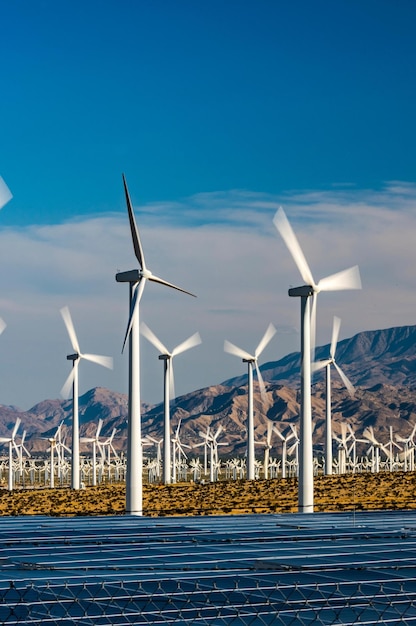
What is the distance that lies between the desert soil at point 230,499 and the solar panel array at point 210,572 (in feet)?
91.4

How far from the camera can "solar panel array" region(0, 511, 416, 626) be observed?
2619 centimetres

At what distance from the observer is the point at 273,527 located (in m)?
50.1

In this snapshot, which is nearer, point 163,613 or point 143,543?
point 163,613

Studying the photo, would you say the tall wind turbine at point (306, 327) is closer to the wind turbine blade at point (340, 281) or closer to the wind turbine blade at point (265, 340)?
the wind turbine blade at point (340, 281)

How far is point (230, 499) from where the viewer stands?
104000 millimetres

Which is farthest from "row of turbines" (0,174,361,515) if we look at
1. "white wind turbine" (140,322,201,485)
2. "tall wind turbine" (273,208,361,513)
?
"white wind turbine" (140,322,201,485)

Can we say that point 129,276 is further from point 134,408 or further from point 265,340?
point 265,340

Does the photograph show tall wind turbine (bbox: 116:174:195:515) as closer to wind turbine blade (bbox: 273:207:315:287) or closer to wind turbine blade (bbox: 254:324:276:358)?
wind turbine blade (bbox: 273:207:315:287)

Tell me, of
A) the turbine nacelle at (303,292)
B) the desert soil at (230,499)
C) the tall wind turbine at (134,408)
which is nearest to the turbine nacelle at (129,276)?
the tall wind turbine at (134,408)

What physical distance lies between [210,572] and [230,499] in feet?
232

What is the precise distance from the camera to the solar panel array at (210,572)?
85.9 ft

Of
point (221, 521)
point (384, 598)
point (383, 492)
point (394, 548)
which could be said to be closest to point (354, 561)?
point (394, 548)

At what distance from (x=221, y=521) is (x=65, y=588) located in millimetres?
25663

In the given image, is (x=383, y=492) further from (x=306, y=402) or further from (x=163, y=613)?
(x=163, y=613)
